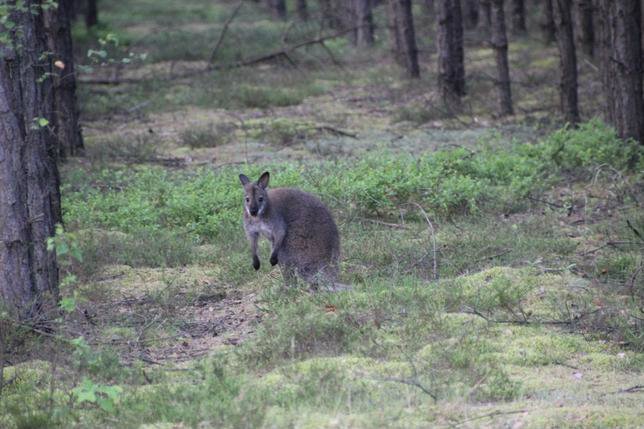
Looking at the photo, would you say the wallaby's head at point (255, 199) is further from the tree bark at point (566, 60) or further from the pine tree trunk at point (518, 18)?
the pine tree trunk at point (518, 18)

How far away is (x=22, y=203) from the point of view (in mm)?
7578

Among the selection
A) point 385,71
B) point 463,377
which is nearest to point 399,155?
point 463,377

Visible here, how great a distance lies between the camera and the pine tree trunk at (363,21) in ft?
96.6

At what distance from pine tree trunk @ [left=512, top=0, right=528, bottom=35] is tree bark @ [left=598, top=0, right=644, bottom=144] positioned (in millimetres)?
16221

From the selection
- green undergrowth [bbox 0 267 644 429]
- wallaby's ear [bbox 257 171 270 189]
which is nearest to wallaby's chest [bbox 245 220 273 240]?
wallaby's ear [bbox 257 171 270 189]

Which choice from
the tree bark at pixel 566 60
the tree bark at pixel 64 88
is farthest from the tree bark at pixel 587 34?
the tree bark at pixel 64 88

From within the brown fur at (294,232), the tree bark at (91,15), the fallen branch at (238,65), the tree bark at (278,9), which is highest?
the tree bark at (91,15)

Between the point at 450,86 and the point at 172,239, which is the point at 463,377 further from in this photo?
the point at 450,86

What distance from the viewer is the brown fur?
9.06m

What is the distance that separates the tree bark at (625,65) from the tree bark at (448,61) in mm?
4919

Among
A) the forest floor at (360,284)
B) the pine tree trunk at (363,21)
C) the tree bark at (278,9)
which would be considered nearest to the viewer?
the forest floor at (360,284)

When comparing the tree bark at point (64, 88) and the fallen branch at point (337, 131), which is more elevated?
the tree bark at point (64, 88)

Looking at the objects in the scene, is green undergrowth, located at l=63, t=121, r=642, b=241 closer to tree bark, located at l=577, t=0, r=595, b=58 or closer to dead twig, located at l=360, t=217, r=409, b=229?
dead twig, located at l=360, t=217, r=409, b=229

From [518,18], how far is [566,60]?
1462 centimetres
